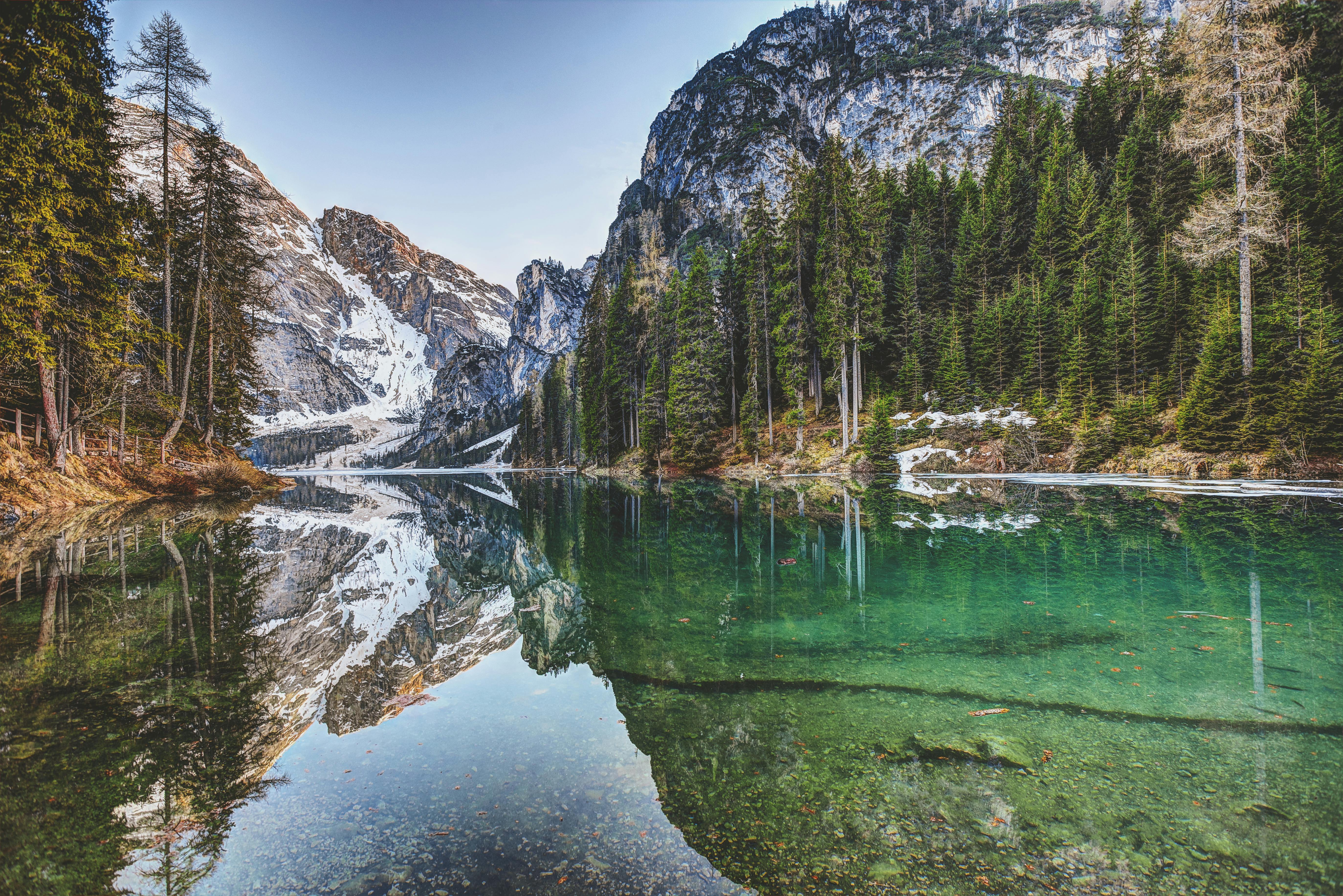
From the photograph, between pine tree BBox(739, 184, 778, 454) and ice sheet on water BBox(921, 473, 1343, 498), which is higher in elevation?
pine tree BBox(739, 184, 778, 454)

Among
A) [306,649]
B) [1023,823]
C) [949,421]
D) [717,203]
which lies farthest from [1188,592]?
[717,203]

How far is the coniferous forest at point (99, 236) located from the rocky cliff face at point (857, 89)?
70.5m

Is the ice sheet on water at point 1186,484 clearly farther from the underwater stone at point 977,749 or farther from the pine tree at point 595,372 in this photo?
the pine tree at point 595,372

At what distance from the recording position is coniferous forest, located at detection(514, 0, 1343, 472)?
18.9 m

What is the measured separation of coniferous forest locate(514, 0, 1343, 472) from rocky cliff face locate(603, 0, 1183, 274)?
47994 mm

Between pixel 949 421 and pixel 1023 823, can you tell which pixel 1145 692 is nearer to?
pixel 1023 823

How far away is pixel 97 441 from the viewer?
72.6 ft

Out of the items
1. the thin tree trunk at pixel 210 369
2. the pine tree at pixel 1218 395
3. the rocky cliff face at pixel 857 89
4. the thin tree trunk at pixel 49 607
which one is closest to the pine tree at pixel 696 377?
the pine tree at pixel 1218 395

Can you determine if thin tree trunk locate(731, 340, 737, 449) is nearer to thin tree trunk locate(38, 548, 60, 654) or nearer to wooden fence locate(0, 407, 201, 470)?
wooden fence locate(0, 407, 201, 470)

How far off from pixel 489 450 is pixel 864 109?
119022 millimetres

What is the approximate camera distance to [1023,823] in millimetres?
2973

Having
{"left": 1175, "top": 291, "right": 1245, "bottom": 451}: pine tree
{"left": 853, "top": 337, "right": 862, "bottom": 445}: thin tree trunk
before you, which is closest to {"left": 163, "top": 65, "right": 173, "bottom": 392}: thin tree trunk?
{"left": 853, "top": 337, "right": 862, "bottom": 445}: thin tree trunk

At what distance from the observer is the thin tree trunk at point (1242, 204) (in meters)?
18.3

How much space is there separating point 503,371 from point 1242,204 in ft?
565
